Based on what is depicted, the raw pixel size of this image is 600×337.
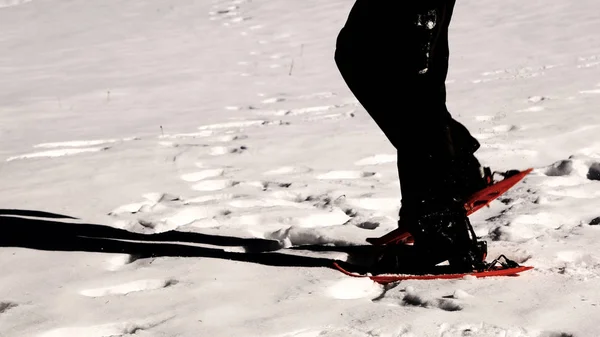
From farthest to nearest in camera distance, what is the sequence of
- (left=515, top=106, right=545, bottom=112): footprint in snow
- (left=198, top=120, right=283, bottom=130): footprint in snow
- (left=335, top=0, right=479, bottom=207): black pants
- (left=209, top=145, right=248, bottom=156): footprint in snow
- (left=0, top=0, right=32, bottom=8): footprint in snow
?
(left=0, top=0, right=32, bottom=8): footprint in snow → (left=198, top=120, right=283, bottom=130): footprint in snow → (left=515, top=106, right=545, bottom=112): footprint in snow → (left=209, top=145, right=248, bottom=156): footprint in snow → (left=335, top=0, right=479, bottom=207): black pants

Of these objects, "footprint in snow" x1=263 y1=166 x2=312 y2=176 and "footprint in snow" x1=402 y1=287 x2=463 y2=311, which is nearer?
"footprint in snow" x1=402 y1=287 x2=463 y2=311

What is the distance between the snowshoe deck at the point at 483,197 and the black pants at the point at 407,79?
6.8 inches

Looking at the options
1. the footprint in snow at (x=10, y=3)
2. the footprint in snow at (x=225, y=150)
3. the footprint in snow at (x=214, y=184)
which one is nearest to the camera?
the footprint in snow at (x=214, y=184)

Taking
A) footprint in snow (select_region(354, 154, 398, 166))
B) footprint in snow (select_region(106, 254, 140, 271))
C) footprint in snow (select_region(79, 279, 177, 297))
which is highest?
footprint in snow (select_region(79, 279, 177, 297))

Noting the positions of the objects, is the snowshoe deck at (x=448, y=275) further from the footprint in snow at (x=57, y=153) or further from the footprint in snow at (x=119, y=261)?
the footprint in snow at (x=57, y=153)

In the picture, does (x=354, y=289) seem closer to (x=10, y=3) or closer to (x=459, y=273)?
(x=459, y=273)

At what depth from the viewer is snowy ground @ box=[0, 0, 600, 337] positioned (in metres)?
2.48

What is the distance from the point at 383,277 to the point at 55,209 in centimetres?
209

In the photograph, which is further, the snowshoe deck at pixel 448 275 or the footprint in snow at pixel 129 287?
the footprint in snow at pixel 129 287

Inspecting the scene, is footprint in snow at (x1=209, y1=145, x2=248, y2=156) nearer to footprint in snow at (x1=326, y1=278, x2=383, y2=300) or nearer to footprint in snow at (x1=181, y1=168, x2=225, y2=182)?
footprint in snow at (x1=181, y1=168, x2=225, y2=182)

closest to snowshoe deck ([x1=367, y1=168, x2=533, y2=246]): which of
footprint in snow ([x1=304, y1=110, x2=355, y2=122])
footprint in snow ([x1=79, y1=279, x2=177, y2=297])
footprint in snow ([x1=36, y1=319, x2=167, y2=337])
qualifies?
footprint in snow ([x1=79, y1=279, x2=177, y2=297])

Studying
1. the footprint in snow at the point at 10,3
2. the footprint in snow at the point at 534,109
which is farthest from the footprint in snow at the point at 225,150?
the footprint in snow at the point at 10,3

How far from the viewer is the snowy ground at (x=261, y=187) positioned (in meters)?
2.48

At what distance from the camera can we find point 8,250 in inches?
129
